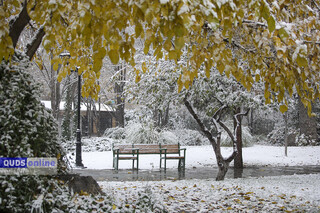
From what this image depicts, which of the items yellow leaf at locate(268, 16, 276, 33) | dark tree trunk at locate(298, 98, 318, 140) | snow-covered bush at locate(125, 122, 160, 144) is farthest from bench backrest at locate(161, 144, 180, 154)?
dark tree trunk at locate(298, 98, 318, 140)

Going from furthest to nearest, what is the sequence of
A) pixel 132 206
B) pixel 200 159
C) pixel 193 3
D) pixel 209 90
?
pixel 200 159
pixel 209 90
pixel 132 206
pixel 193 3

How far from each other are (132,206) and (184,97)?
4981mm

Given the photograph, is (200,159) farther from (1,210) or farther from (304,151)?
(1,210)

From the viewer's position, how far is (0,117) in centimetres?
325

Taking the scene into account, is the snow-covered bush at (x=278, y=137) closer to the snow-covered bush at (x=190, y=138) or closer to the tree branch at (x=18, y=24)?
the snow-covered bush at (x=190, y=138)

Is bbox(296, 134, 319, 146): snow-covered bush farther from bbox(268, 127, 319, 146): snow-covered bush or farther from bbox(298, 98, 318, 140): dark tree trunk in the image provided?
bbox(298, 98, 318, 140): dark tree trunk

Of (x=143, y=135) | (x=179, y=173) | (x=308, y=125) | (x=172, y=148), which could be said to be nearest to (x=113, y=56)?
(x=179, y=173)

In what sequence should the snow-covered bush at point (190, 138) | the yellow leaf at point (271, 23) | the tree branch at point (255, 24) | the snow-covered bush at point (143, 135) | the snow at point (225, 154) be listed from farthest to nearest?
the snow-covered bush at point (190, 138) → the snow-covered bush at point (143, 135) → the snow at point (225, 154) → the tree branch at point (255, 24) → the yellow leaf at point (271, 23)

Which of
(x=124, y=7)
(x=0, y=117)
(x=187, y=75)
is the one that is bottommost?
(x=0, y=117)

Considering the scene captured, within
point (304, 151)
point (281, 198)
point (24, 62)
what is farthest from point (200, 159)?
point (24, 62)

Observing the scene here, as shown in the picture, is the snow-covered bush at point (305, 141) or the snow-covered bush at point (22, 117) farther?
the snow-covered bush at point (305, 141)

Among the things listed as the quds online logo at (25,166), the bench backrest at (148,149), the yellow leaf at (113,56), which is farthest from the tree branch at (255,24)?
the bench backrest at (148,149)

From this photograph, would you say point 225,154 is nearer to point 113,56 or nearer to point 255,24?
point 255,24

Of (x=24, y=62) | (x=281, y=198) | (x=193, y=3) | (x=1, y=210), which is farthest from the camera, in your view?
(x=281, y=198)
